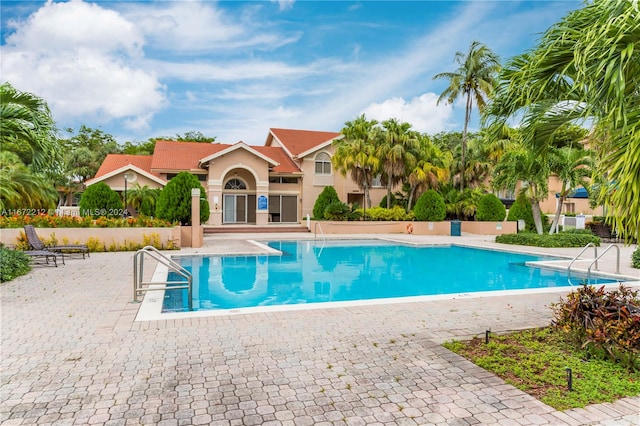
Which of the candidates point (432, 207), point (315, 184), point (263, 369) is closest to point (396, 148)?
point (432, 207)

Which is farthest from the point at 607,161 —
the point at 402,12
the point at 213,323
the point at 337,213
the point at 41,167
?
the point at 337,213

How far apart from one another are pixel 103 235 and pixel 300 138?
71.0 feet

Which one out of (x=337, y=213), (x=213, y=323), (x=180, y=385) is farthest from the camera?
(x=337, y=213)

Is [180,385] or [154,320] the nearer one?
[180,385]

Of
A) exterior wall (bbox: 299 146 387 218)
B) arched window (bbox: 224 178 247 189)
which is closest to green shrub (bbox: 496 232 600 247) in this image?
exterior wall (bbox: 299 146 387 218)

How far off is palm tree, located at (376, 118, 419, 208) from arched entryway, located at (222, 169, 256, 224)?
10.0m

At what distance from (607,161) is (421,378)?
3049 millimetres

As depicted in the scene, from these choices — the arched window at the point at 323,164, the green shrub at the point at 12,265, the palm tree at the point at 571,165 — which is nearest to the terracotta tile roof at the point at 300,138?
the arched window at the point at 323,164

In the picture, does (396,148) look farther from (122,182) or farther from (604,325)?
(604,325)

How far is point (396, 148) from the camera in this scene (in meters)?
27.2

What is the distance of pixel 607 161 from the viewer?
4570mm

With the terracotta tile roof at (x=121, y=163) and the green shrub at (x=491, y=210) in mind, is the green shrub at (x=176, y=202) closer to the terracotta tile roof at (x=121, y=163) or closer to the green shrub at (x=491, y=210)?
the terracotta tile roof at (x=121, y=163)

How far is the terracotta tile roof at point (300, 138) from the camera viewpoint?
34062 mm

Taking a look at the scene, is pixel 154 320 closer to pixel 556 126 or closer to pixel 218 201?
pixel 556 126
